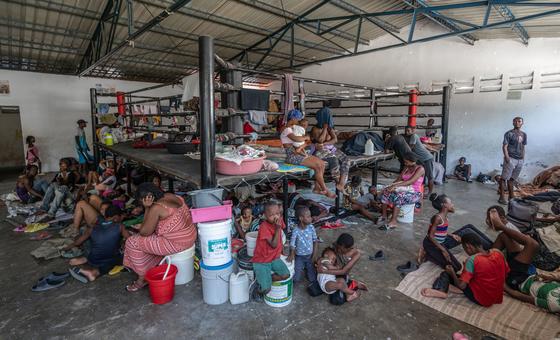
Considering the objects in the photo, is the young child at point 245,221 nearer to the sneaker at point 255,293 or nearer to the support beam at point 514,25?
the sneaker at point 255,293

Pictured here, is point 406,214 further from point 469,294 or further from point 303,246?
point 303,246

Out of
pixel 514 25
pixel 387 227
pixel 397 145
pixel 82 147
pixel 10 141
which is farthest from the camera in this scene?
pixel 10 141

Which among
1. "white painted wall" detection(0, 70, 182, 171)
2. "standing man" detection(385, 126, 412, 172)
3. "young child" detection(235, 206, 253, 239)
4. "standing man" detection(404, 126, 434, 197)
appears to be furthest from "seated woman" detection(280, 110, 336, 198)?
"white painted wall" detection(0, 70, 182, 171)

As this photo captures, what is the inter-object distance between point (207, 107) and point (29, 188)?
5.17 m

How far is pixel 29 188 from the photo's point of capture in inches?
227

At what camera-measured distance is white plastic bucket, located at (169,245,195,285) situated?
9.41ft

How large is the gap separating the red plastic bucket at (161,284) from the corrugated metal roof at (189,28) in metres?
5.63

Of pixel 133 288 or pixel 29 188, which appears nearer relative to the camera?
pixel 133 288

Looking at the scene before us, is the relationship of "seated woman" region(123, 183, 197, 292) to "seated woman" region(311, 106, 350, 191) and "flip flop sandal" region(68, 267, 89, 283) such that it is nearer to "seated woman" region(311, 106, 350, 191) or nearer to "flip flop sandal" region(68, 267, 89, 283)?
"flip flop sandal" region(68, 267, 89, 283)

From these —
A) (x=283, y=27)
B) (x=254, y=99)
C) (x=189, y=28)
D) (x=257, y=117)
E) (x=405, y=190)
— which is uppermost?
(x=283, y=27)

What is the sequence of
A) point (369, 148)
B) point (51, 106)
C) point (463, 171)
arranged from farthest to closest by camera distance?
point (51, 106) → point (463, 171) → point (369, 148)

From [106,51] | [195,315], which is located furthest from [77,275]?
[106,51]

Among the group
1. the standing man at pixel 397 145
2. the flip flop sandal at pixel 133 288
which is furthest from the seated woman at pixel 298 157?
the flip flop sandal at pixel 133 288

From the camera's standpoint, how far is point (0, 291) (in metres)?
2.82
